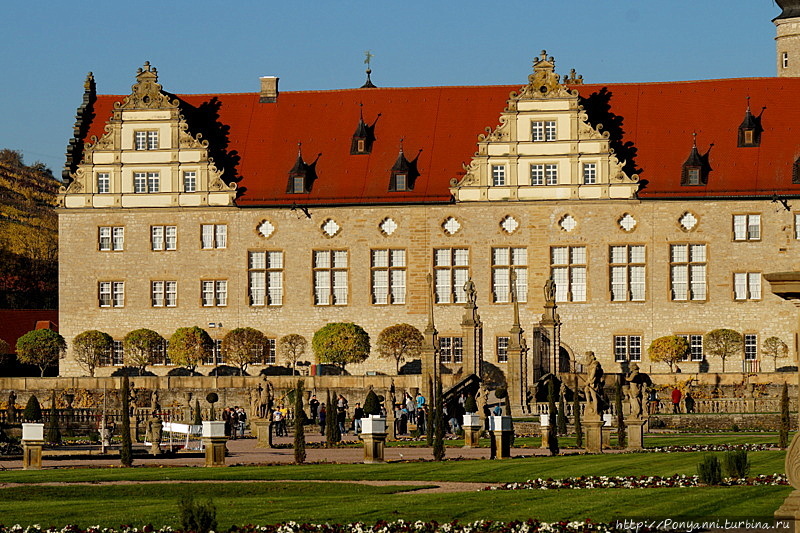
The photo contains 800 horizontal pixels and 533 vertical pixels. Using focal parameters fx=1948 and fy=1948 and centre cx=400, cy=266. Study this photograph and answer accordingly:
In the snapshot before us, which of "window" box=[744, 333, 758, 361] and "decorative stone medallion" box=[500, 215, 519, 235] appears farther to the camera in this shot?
"decorative stone medallion" box=[500, 215, 519, 235]

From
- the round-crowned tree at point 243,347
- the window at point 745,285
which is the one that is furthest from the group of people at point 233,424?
the window at point 745,285

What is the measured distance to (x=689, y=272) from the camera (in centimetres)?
6962

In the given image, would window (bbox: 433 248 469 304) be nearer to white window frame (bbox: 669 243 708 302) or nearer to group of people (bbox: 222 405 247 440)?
white window frame (bbox: 669 243 708 302)

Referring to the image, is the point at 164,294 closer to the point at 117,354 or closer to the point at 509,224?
the point at 117,354

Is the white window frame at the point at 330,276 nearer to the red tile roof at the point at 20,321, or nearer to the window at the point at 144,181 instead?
the window at the point at 144,181

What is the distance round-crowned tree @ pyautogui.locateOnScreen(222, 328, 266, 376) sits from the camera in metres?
69.6

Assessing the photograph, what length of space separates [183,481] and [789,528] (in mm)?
13131

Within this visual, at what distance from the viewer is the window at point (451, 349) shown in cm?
7012

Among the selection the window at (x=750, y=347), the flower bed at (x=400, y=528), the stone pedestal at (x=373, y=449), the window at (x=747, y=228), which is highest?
the window at (x=747, y=228)

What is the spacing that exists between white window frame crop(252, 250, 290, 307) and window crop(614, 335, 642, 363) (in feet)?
41.2

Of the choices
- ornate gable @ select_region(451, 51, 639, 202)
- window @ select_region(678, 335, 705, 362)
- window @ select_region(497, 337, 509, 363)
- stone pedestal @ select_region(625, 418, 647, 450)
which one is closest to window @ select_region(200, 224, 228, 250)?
ornate gable @ select_region(451, 51, 639, 202)

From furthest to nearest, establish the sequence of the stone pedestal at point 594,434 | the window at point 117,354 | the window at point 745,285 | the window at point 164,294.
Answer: the window at point 164,294 → the window at point 117,354 → the window at point 745,285 → the stone pedestal at point 594,434

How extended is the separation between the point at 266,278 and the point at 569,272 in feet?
36.7

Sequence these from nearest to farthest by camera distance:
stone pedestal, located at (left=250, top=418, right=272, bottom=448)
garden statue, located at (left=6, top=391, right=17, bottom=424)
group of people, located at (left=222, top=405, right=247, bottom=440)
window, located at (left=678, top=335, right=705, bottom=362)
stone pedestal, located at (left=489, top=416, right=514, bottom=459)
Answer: stone pedestal, located at (left=489, top=416, right=514, bottom=459)
stone pedestal, located at (left=250, top=418, right=272, bottom=448)
group of people, located at (left=222, top=405, right=247, bottom=440)
garden statue, located at (left=6, top=391, right=17, bottom=424)
window, located at (left=678, top=335, right=705, bottom=362)
